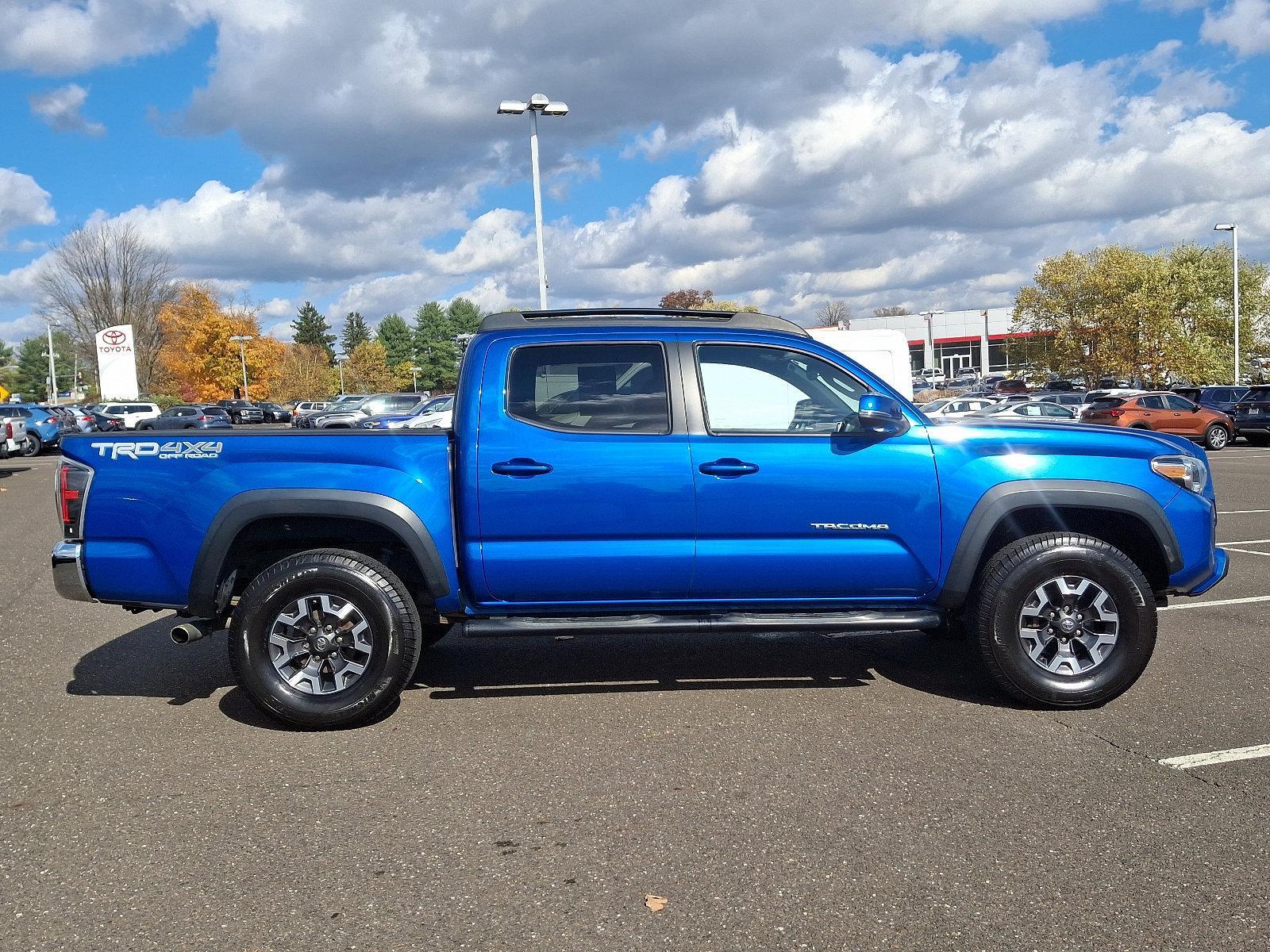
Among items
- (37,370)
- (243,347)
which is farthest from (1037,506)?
(37,370)

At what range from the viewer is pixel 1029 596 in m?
4.85

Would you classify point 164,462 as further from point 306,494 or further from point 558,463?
point 558,463

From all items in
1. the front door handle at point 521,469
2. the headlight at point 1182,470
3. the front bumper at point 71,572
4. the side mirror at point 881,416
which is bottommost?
the front bumper at point 71,572

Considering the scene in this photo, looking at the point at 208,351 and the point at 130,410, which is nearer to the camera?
the point at 130,410

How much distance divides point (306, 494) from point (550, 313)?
1.49 m

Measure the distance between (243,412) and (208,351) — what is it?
2308 centimetres

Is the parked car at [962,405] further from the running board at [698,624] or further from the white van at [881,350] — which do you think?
the running board at [698,624]

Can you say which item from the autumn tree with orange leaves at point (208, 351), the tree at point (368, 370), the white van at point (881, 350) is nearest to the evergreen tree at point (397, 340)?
the tree at point (368, 370)

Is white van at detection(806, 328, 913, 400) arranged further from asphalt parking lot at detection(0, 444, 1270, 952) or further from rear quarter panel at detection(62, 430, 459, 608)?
rear quarter panel at detection(62, 430, 459, 608)

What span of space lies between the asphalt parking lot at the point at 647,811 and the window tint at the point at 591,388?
141cm

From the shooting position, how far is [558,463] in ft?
15.7

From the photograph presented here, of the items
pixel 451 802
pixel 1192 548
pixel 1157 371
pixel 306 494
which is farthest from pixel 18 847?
pixel 1157 371

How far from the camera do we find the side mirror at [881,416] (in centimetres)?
471

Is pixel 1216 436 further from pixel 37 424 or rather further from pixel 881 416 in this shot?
pixel 37 424
